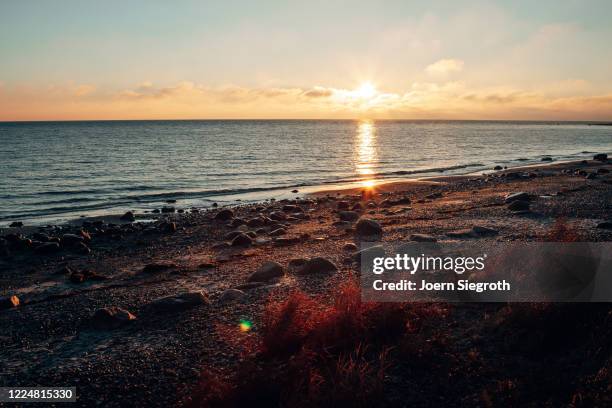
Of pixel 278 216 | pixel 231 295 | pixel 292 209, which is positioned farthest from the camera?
pixel 292 209

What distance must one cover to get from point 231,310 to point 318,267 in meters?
2.94

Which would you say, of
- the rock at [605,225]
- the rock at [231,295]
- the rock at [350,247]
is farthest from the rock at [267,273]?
the rock at [605,225]

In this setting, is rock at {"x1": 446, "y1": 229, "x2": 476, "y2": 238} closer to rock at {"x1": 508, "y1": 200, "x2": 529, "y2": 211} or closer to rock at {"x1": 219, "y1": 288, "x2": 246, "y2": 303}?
rock at {"x1": 508, "y1": 200, "x2": 529, "y2": 211}

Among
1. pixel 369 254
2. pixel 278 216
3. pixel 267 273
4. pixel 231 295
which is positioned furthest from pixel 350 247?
pixel 278 216

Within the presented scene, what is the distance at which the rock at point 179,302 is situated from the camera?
8.52 meters

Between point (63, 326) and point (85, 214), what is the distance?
675 inches

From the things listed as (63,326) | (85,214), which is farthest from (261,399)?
(85,214)

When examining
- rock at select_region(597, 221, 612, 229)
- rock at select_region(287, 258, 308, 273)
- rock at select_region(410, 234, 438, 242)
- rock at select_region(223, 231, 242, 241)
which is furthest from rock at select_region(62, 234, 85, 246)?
rock at select_region(597, 221, 612, 229)

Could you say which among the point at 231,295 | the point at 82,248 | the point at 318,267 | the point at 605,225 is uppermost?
the point at 605,225

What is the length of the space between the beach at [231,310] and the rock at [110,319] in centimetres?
2

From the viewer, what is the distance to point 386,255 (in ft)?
36.8

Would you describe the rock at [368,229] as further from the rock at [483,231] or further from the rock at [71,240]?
the rock at [71,240]

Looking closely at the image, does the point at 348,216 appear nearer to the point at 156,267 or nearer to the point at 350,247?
the point at 350,247

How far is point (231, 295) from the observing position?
29.7 feet
